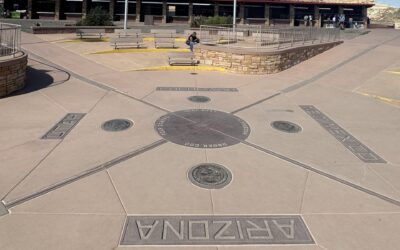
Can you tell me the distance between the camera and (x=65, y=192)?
19.7ft

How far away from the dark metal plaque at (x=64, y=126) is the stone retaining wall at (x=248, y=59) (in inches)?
365

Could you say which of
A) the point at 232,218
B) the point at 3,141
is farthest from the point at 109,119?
the point at 232,218

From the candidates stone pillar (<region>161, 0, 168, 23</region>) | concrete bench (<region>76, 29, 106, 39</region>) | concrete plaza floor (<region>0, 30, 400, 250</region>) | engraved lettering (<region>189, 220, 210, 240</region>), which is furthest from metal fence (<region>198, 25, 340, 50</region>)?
stone pillar (<region>161, 0, 168, 23</region>)

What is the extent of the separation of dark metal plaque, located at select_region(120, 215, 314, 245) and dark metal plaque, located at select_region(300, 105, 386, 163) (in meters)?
3.50

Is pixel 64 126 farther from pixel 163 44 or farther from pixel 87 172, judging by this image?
pixel 163 44

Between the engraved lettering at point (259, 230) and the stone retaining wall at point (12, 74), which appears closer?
the engraved lettering at point (259, 230)

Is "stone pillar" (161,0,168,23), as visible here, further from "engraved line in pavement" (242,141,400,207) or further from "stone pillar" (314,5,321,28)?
"engraved line in pavement" (242,141,400,207)

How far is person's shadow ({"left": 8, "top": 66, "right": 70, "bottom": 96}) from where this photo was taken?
12.0 metres

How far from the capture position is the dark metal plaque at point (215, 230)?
195 inches

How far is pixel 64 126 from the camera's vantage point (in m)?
9.03

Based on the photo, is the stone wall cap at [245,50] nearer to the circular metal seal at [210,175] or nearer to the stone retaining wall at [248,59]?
the stone retaining wall at [248,59]

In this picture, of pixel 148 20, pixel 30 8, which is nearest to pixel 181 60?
pixel 148 20

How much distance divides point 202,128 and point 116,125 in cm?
245

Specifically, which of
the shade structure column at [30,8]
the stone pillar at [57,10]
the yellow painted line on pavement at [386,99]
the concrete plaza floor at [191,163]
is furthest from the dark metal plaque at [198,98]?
the shade structure column at [30,8]
